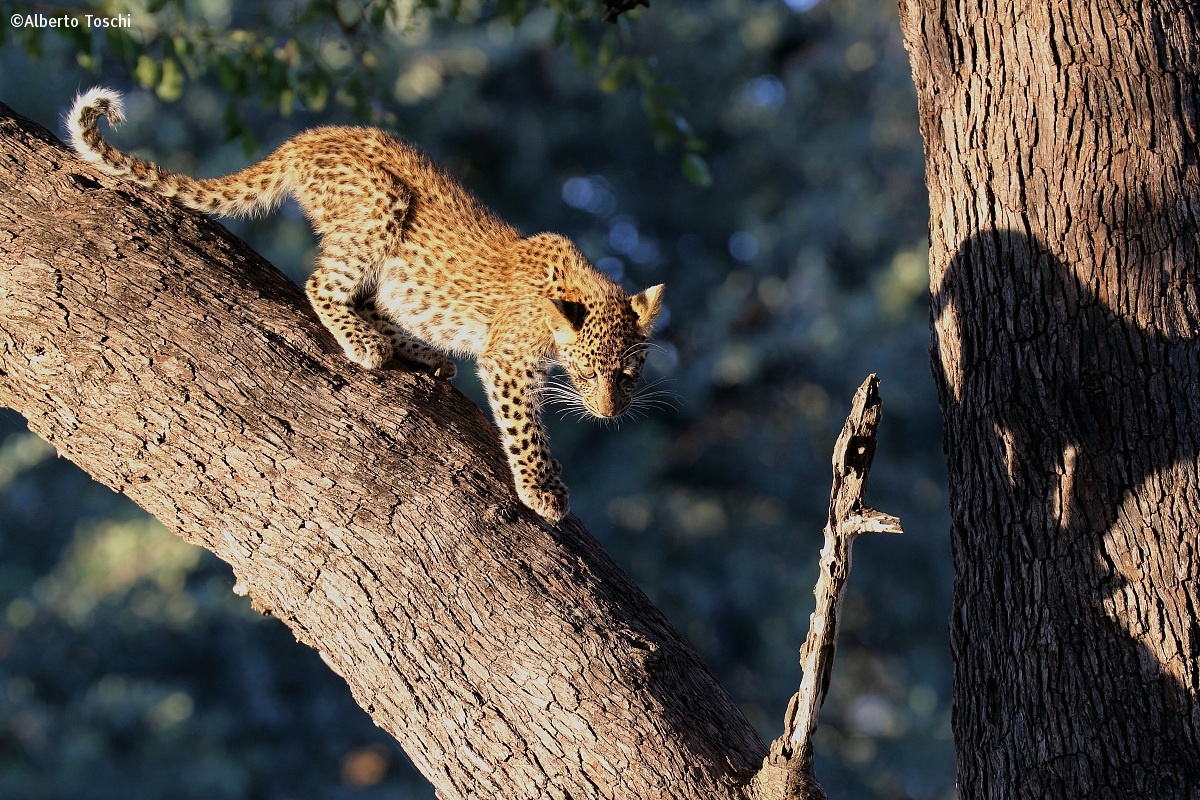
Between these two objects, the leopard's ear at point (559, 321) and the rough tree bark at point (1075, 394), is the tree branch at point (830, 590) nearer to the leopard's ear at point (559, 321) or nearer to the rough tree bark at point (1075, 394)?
the rough tree bark at point (1075, 394)

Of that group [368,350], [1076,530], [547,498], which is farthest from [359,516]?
[1076,530]

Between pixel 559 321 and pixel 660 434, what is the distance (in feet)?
34.5

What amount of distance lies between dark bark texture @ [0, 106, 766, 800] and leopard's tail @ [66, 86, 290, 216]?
59cm

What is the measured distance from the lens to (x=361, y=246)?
4863 mm

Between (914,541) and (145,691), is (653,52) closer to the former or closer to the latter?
(914,541)

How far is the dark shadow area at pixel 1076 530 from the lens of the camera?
10.1 ft

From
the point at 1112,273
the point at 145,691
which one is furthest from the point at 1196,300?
the point at 145,691

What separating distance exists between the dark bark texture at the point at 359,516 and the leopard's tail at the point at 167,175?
595 mm

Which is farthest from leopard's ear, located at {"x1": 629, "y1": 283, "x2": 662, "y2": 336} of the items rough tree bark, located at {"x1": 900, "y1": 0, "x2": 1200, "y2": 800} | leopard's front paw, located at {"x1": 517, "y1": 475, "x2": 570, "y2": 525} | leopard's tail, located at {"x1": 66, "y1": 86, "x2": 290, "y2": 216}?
rough tree bark, located at {"x1": 900, "y1": 0, "x2": 1200, "y2": 800}

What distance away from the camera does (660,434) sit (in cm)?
1524

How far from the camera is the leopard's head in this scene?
4820 millimetres

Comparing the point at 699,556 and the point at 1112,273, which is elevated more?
the point at 699,556

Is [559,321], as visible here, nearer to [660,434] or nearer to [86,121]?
[86,121]

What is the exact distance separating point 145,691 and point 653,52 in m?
8.83
